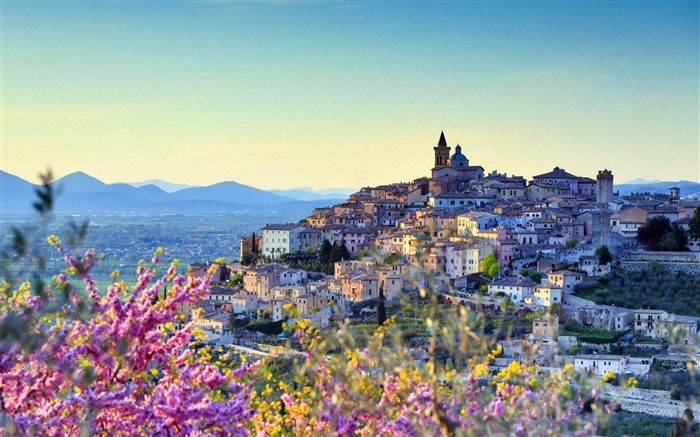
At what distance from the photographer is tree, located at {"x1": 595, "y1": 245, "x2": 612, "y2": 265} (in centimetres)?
3844

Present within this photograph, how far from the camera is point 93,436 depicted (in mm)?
7012

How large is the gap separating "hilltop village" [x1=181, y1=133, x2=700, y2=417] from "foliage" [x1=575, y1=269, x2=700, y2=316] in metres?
0.51

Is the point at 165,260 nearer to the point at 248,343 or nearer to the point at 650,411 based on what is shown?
the point at 248,343

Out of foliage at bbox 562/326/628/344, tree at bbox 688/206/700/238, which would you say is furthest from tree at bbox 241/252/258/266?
tree at bbox 688/206/700/238

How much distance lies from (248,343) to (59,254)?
26873 mm

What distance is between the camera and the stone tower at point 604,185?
4912cm

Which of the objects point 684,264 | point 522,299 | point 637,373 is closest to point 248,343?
point 522,299

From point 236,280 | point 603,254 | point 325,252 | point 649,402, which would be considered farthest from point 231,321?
point 649,402

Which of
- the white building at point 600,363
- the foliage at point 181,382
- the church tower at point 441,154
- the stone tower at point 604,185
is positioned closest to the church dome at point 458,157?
the church tower at point 441,154

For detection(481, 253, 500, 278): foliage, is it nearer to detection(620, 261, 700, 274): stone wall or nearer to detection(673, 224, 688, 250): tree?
detection(620, 261, 700, 274): stone wall

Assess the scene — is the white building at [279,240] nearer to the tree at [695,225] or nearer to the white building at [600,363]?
the tree at [695,225]

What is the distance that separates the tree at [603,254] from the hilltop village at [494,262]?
0.24 ft

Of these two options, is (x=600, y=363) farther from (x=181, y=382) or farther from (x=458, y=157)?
(x=458, y=157)

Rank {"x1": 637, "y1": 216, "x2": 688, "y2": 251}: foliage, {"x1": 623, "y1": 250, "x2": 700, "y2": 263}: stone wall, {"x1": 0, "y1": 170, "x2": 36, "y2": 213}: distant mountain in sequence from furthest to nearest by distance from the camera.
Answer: {"x1": 0, "y1": 170, "x2": 36, "y2": 213}: distant mountain, {"x1": 637, "y1": 216, "x2": 688, "y2": 251}: foliage, {"x1": 623, "y1": 250, "x2": 700, "y2": 263}: stone wall
